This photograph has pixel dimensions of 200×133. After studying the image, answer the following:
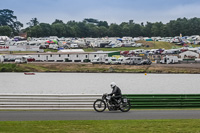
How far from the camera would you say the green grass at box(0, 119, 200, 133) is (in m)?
14.3

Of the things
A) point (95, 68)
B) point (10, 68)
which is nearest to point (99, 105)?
point (95, 68)

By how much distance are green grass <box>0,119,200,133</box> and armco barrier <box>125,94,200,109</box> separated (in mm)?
4966

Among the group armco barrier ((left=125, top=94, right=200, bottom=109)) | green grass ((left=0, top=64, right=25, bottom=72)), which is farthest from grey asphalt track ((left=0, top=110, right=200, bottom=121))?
green grass ((left=0, top=64, right=25, bottom=72))

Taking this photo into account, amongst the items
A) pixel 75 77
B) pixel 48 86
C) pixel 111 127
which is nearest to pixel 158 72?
pixel 75 77

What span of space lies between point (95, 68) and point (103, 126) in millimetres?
54538

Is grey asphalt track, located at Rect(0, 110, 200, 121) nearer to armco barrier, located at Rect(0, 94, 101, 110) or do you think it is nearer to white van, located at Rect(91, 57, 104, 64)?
armco barrier, located at Rect(0, 94, 101, 110)

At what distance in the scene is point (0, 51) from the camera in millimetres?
98438

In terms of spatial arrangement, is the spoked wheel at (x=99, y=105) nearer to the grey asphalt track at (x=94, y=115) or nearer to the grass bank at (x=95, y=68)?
the grey asphalt track at (x=94, y=115)

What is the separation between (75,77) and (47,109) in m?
46.0

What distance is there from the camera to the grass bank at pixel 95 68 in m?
65.5

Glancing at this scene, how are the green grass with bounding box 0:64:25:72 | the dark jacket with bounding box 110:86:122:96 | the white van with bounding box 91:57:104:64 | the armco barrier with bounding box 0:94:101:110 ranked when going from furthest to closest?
the white van with bounding box 91:57:104:64
the green grass with bounding box 0:64:25:72
the armco barrier with bounding box 0:94:101:110
the dark jacket with bounding box 110:86:122:96

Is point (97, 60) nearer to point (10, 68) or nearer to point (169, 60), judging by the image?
point (169, 60)

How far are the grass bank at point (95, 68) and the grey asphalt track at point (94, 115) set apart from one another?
148 feet

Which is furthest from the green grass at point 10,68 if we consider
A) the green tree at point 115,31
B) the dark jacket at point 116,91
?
the green tree at point 115,31
